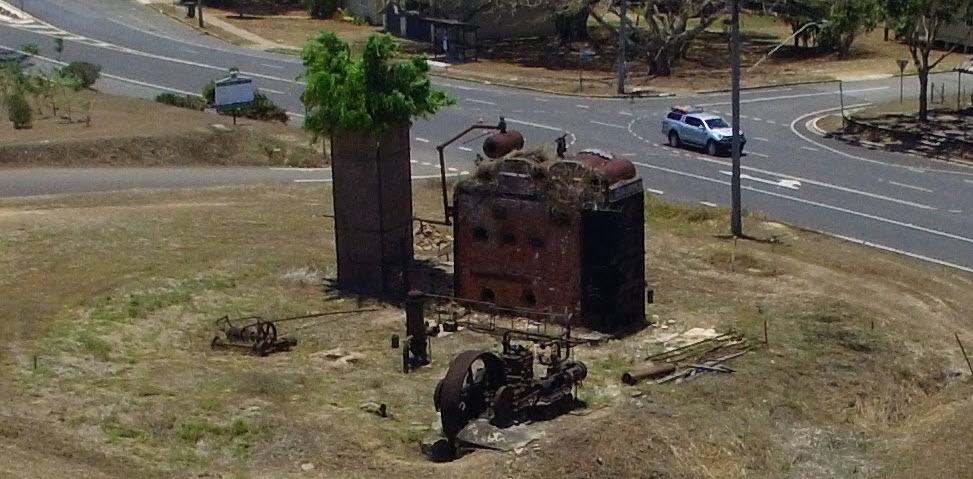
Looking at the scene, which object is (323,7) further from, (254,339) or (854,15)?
(254,339)

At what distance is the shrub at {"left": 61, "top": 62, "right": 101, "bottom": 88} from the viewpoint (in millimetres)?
72250

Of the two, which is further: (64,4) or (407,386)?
(64,4)

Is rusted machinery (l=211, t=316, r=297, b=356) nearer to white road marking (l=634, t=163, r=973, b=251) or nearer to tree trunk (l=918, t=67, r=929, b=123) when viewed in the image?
white road marking (l=634, t=163, r=973, b=251)

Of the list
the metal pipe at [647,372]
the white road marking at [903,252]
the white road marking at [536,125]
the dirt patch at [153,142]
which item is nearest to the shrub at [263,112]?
the dirt patch at [153,142]

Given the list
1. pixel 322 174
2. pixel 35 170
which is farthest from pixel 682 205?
pixel 35 170

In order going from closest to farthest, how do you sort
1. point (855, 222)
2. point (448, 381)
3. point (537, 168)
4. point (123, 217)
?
point (448, 381) → point (537, 168) → point (123, 217) → point (855, 222)

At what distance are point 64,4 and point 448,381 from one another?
80.9 metres

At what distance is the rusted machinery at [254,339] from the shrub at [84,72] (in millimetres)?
38178

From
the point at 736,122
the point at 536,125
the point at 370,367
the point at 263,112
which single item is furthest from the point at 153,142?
the point at 370,367

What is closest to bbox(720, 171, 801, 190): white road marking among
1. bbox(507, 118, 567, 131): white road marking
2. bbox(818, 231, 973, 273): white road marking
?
bbox(818, 231, 973, 273): white road marking

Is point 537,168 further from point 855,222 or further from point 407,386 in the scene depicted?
point 855,222

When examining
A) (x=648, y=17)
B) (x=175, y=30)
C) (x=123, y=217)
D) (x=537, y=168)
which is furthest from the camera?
(x=175, y=30)

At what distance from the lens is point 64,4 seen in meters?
103

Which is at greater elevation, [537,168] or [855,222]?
[537,168]
